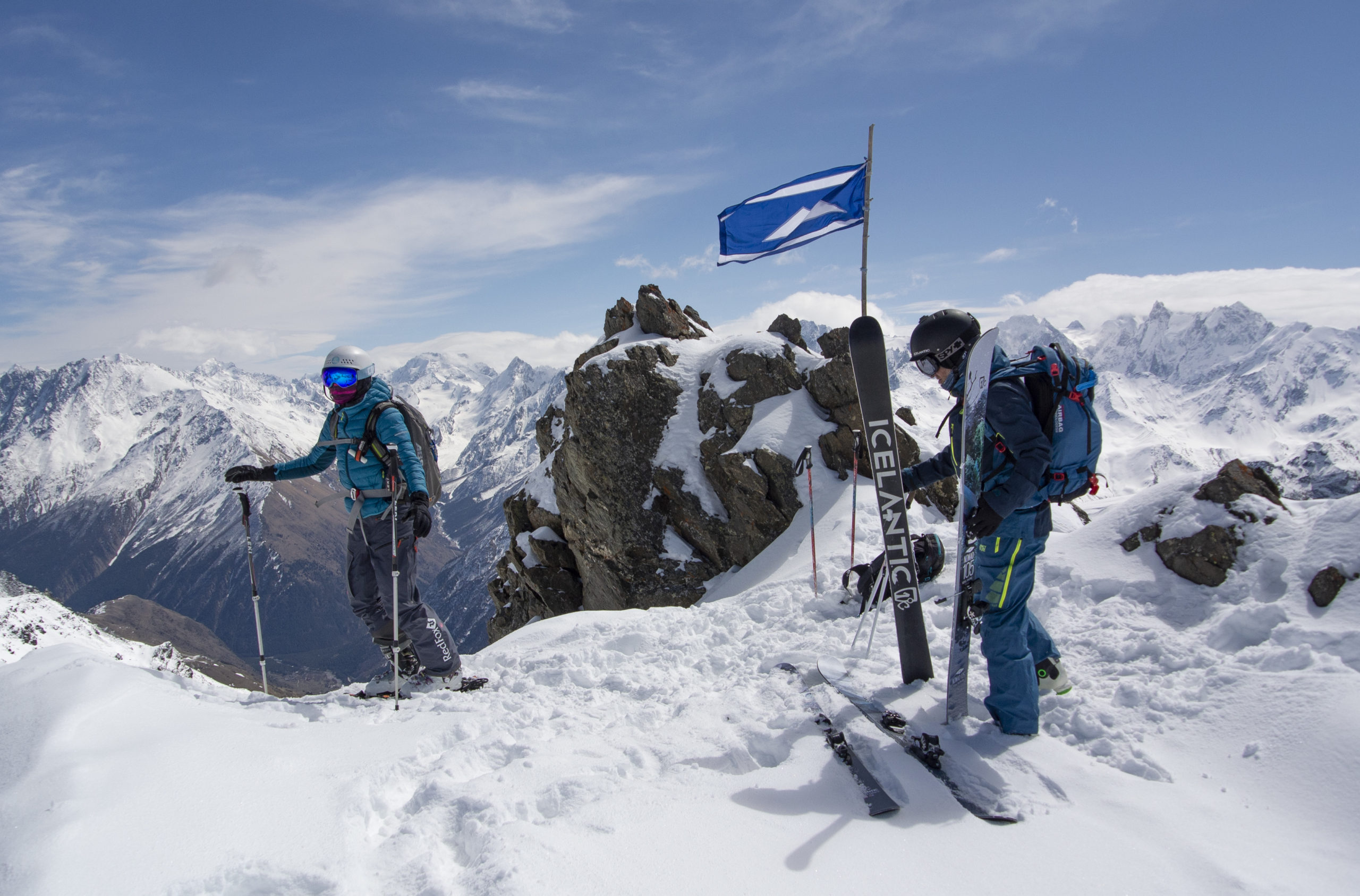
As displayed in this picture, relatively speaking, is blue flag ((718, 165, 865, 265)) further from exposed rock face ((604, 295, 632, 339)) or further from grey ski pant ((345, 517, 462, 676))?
exposed rock face ((604, 295, 632, 339))

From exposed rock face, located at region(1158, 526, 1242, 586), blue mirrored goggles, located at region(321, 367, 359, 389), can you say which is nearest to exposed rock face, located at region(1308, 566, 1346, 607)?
exposed rock face, located at region(1158, 526, 1242, 586)

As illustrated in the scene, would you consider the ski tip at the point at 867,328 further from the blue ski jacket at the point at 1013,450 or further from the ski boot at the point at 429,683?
the ski boot at the point at 429,683

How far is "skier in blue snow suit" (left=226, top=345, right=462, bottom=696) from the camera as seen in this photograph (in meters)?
6.26

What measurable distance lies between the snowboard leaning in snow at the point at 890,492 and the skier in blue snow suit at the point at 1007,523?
861 mm

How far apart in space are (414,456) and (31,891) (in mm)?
4075

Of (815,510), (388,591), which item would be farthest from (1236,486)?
(388,591)

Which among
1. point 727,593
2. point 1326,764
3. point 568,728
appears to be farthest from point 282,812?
point 727,593

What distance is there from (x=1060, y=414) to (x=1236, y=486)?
4.06 metres

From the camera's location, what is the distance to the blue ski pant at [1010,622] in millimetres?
4664

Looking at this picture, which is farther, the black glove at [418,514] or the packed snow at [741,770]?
the black glove at [418,514]

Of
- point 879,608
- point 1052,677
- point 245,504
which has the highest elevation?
point 245,504

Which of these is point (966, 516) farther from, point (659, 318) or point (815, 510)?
point (659, 318)

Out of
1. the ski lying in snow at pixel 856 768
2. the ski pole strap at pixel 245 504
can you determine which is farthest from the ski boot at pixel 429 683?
the ski lying in snow at pixel 856 768

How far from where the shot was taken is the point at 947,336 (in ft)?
16.7
